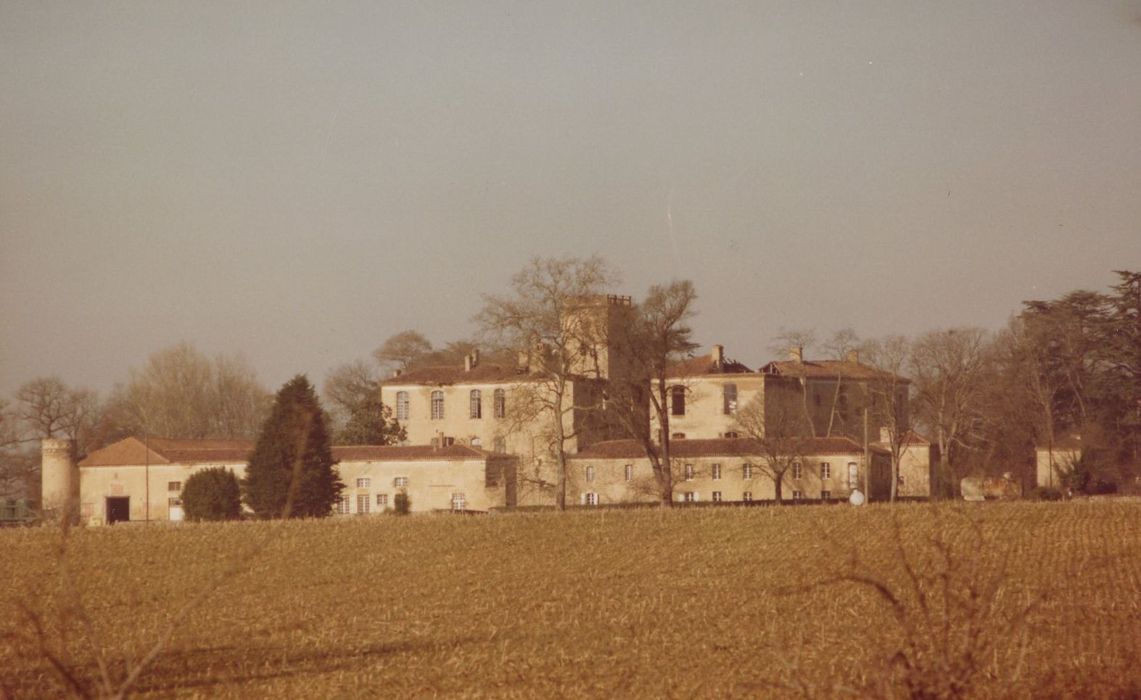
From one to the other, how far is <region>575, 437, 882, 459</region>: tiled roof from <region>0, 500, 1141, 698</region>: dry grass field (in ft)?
92.1

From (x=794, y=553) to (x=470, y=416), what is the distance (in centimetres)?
5351

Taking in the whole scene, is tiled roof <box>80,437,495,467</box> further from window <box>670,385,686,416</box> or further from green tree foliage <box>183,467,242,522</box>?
window <box>670,385,686,416</box>

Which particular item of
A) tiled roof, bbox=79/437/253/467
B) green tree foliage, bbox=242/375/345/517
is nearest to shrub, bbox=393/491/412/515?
green tree foliage, bbox=242/375/345/517

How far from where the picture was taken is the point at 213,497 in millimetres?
64438

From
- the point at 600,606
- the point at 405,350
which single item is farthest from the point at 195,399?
the point at 600,606

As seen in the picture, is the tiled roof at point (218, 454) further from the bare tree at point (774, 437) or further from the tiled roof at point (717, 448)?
the bare tree at point (774, 437)

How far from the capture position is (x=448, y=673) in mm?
17344

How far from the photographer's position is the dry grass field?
11.3m

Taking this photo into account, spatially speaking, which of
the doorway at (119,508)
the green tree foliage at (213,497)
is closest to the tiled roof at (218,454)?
the doorway at (119,508)

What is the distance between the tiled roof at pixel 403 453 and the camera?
79125 mm

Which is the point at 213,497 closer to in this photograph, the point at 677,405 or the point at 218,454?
the point at 218,454

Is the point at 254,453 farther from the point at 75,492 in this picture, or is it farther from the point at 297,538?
the point at 75,492

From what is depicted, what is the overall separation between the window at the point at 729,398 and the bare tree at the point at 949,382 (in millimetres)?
10915

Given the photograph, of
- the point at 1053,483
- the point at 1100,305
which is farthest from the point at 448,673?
the point at 1100,305
